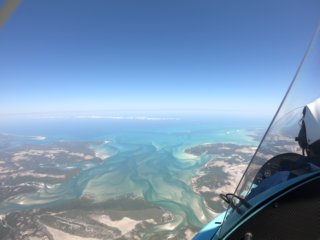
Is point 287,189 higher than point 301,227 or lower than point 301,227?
higher

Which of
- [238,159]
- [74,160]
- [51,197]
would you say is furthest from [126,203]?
[74,160]

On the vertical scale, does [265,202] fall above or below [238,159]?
above

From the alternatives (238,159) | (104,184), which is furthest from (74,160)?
(238,159)

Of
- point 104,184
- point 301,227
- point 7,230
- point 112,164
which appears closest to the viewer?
point 301,227

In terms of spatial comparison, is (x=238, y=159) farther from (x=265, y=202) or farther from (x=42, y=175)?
(x=265, y=202)

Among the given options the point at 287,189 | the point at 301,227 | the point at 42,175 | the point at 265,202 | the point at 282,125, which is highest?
the point at 282,125

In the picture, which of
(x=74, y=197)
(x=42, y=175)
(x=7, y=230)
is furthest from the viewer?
(x=42, y=175)

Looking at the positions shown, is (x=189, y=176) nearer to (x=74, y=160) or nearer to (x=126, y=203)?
(x=126, y=203)

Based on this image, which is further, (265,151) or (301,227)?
(265,151)

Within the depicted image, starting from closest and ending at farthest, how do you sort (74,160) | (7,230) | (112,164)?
(7,230)
(112,164)
(74,160)
